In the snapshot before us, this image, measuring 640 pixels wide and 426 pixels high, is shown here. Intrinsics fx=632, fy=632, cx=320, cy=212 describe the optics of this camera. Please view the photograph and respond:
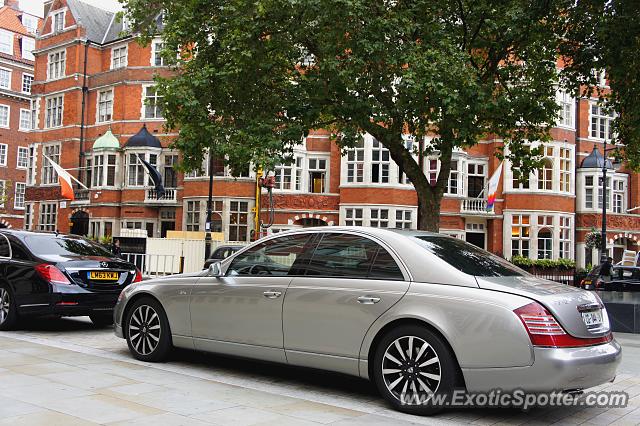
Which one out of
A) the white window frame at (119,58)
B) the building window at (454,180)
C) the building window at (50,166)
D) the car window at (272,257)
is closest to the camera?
the car window at (272,257)

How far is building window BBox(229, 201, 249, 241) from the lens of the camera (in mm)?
31484

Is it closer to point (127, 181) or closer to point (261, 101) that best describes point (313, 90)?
point (261, 101)

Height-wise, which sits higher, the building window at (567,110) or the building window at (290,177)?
the building window at (567,110)

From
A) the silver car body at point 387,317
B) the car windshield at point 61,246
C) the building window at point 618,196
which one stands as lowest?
the silver car body at point 387,317

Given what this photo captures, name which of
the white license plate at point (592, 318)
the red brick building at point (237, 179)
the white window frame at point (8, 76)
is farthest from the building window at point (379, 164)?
the white window frame at point (8, 76)

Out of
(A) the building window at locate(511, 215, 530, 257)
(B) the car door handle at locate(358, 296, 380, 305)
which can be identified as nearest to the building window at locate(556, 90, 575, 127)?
(A) the building window at locate(511, 215, 530, 257)

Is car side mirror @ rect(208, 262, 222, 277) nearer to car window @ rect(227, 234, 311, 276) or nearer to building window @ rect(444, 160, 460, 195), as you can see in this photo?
car window @ rect(227, 234, 311, 276)

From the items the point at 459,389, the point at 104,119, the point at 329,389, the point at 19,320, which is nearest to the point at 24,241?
the point at 19,320

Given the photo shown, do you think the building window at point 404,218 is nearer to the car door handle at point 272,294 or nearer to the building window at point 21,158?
the car door handle at point 272,294

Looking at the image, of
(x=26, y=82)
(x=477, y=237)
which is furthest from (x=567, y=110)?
(x=26, y=82)

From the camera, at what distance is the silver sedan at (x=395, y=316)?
4965 mm

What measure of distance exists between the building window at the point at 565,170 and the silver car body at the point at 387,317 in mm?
29287

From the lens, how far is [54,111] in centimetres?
3934

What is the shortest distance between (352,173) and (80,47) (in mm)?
19085
